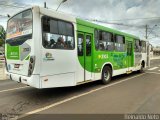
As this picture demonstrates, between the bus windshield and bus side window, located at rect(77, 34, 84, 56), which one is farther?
bus side window, located at rect(77, 34, 84, 56)

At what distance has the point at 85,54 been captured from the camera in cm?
874

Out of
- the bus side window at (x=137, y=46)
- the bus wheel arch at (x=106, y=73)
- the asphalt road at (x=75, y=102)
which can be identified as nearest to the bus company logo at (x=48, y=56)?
the asphalt road at (x=75, y=102)

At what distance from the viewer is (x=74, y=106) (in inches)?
256

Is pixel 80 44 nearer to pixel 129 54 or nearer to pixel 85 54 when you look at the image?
pixel 85 54

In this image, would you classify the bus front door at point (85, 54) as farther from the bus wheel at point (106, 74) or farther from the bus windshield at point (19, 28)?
the bus windshield at point (19, 28)

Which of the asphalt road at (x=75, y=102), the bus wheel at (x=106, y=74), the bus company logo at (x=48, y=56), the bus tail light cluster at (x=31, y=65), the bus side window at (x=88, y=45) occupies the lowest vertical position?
the asphalt road at (x=75, y=102)

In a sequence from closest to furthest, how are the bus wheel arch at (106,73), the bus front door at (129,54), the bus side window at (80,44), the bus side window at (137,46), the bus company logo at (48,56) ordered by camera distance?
the bus company logo at (48,56), the bus side window at (80,44), the bus wheel arch at (106,73), the bus front door at (129,54), the bus side window at (137,46)

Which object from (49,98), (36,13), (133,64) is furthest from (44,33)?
(133,64)

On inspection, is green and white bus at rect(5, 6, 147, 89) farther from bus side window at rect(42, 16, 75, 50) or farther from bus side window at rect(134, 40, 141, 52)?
bus side window at rect(134, 40, 141, 52)

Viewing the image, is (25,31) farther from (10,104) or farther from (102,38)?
(102,38)

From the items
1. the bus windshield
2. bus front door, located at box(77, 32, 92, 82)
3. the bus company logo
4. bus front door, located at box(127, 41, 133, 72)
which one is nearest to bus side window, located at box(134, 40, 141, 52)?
bus front door, located at box(127, 41, 133, 72)

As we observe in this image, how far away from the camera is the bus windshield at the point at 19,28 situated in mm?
6879

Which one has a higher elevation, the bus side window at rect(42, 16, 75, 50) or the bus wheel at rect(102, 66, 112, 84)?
the bus side window at rect(42, 16, 75, 50)

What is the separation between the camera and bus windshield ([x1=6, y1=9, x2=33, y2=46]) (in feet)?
22.6
